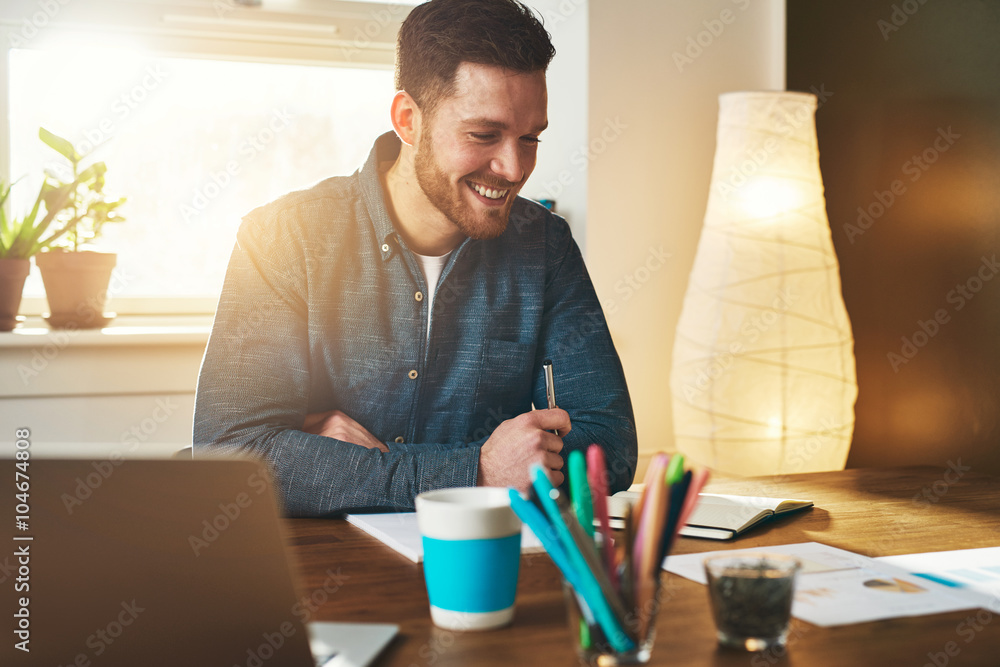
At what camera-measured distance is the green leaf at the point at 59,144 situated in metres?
2.36

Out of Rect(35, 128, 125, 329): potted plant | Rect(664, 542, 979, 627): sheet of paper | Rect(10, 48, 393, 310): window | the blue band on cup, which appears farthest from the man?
Rect(10, 48, 393, 310): window

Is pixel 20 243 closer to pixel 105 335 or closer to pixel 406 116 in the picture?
pixel 105 335

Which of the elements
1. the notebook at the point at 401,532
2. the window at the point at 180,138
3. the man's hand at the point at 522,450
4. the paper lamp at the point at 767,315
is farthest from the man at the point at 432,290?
the window at the point at 180,138

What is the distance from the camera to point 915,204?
279 centimetres

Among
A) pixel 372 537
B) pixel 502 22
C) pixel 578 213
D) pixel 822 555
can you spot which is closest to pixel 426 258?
pixel 502 22

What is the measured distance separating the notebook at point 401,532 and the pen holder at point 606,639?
8.8 inches

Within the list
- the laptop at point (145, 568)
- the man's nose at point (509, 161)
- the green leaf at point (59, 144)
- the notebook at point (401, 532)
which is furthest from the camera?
the green leaf at point (59, 144)

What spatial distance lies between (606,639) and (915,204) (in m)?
2.59

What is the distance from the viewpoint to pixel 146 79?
2686 millimetres

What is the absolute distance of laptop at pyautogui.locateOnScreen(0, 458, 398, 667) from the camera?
56 centimetres

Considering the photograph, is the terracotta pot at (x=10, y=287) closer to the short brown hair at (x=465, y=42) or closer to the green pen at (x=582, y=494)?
the short brown hair at (x=465, y=42)

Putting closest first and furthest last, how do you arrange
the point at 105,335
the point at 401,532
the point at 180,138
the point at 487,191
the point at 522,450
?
the point at 401,532 < the point at 522,450 < the point at 487,191 < the point at 105,335 < the point at 180,138

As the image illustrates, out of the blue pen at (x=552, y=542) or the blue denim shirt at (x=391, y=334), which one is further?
the blue denim shirt at (x=391, y=334)

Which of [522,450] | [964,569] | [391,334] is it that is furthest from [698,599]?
[391,334]
